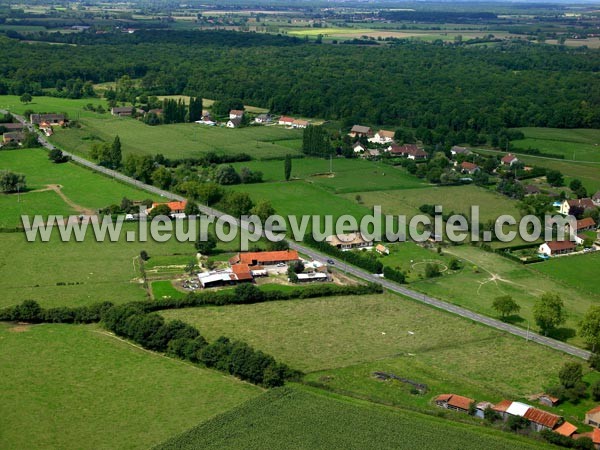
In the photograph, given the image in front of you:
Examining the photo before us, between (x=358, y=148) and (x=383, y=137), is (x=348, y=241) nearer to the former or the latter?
(x=358, y=148)

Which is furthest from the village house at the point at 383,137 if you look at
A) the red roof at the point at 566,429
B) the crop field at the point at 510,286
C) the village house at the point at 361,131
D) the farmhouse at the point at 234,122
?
the red roof at the point at 566,429

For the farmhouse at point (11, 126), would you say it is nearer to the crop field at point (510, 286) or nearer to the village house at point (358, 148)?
the village house at point (358, 148)

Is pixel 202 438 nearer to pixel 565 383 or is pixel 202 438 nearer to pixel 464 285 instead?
pixel 565 383

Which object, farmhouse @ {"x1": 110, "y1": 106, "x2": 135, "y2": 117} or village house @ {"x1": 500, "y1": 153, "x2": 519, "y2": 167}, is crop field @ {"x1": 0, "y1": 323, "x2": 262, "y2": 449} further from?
farmhouse @ {"x1": 110, "y1": 106, "x2": 135, "y2": 117}

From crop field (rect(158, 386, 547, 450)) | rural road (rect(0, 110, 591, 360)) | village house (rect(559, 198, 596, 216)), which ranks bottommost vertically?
rural road (rect(0, 110, 591, 360))

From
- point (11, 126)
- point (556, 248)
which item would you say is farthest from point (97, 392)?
point (11, 126)

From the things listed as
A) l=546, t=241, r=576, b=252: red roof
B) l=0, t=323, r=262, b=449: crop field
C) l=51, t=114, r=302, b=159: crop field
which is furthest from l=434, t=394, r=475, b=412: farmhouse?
l=51, t=114, r=302, b=159: crop field
